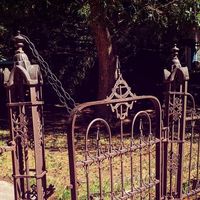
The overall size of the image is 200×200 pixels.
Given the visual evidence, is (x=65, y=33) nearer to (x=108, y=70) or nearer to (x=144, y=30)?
(x=144, y=30)

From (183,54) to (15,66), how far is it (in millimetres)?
13579

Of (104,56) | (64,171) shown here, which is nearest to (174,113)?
(64,171)

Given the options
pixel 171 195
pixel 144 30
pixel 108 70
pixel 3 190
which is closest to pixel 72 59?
pixel 144 30

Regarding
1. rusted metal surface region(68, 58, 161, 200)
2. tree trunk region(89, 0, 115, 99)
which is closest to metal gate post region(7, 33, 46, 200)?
rusted metal surface region(68, 58, 161, 200)

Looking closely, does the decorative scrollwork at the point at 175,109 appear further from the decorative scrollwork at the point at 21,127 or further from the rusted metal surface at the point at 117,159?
the decorative scrollwork at the point at 21,127

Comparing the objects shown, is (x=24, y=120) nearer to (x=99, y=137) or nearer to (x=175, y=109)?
(x=99, y=137)

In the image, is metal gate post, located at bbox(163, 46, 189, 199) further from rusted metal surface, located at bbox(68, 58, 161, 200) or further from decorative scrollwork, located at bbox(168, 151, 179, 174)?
rusted metal surface, located at bbox(68, 58, 161, 200)

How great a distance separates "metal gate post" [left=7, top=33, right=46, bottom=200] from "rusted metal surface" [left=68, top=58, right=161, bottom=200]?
306 millimetres

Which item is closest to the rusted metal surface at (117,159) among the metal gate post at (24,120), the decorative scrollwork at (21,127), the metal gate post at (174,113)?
the metal gate post at (174,113)

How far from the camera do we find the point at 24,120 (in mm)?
3375

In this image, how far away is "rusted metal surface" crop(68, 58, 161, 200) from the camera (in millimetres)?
3378

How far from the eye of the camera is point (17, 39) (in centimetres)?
344

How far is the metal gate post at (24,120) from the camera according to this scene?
10.8ft

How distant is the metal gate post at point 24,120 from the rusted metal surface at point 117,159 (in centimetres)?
31
